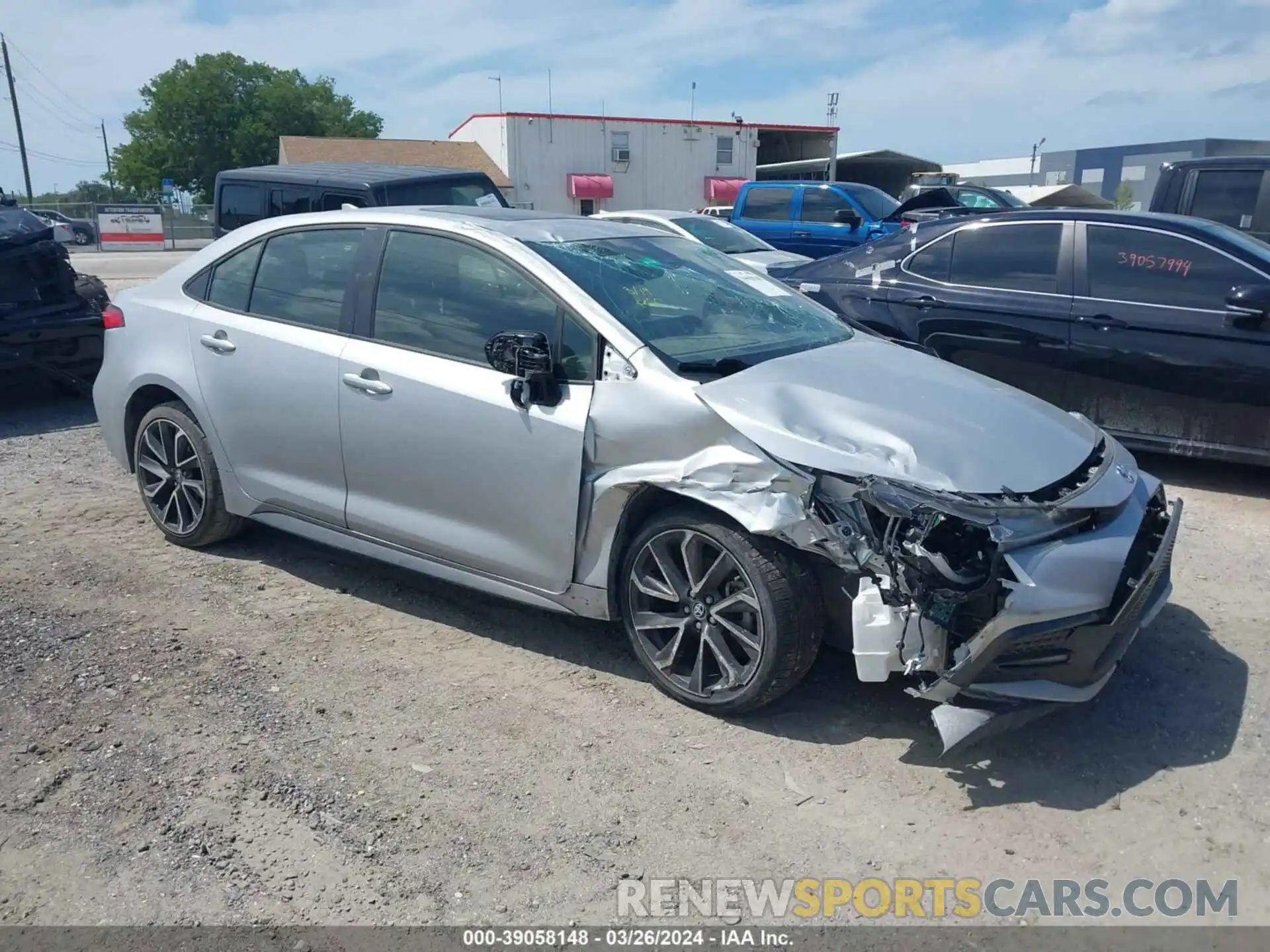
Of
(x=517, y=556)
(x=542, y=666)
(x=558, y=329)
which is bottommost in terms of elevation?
(x=542, y=666)

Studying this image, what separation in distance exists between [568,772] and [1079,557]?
1.78 meters

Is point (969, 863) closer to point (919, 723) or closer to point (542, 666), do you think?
point (919, 723)

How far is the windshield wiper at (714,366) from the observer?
12.2 ft

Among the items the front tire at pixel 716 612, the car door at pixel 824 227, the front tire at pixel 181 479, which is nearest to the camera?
the front tire at pixel 716 612

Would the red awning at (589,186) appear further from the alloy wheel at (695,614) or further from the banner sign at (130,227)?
the alloy wheel at (695,614)

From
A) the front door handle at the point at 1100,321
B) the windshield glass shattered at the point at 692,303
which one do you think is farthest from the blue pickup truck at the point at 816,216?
the windshield glass shattered at the point at 692,303

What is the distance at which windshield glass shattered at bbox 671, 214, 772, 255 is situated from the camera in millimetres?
12008

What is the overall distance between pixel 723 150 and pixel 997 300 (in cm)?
4531

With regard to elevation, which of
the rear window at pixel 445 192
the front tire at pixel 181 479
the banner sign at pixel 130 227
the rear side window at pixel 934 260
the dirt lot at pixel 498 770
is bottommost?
the banner sign at pixel 130 227

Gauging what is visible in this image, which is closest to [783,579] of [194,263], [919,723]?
[919,723]

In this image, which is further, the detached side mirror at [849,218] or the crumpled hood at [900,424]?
the detached side mirror at [849,218]

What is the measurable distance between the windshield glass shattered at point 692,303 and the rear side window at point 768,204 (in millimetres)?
12116

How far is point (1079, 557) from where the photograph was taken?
3.18 m

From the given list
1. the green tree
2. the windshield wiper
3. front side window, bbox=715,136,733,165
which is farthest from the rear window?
the green tree
